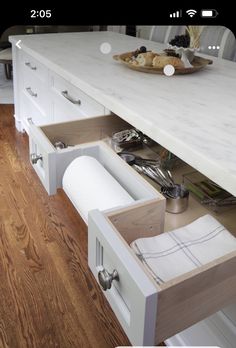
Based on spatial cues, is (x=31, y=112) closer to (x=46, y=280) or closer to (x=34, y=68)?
(x=34, y=68)

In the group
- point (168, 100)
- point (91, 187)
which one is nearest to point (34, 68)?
point (168, 100)

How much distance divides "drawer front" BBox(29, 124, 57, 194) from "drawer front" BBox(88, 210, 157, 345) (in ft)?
0.83

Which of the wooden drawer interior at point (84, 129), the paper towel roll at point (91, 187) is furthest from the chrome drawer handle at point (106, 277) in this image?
the wooden drawer interior at point (84, 129)

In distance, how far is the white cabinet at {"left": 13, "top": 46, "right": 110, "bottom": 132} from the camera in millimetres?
1310

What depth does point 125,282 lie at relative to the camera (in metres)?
0.52

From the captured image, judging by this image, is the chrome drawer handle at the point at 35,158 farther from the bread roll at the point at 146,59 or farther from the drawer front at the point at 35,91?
the drawer front at the point at 35,91

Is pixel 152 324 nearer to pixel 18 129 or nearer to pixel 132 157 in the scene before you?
pixel 132 157

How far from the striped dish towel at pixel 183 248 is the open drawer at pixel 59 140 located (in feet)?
0.96

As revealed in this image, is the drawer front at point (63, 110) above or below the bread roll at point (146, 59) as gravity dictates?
below

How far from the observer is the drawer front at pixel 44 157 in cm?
82

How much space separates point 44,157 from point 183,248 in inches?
15.3
